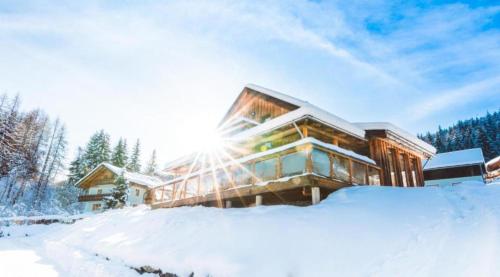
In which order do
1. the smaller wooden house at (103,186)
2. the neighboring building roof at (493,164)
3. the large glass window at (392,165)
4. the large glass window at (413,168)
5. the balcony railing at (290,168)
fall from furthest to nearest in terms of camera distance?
the smaller wooden house at (103,186) < the neighboring building roof at (493,164) < the large glass window at (413,168) < the large glass window at (392,165) < the balcony railing at (290,168)

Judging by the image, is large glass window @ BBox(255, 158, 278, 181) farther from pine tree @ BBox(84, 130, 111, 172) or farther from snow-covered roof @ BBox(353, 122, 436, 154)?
pine tree @ BBox(84, 130, 111, 172)

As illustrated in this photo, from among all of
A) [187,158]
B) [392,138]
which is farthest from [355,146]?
[187,158]

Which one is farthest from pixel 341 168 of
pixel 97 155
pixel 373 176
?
pixel 97 155

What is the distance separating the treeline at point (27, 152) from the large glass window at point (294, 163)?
111ft

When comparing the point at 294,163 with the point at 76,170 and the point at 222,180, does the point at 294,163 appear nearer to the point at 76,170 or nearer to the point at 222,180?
the point at 222,180

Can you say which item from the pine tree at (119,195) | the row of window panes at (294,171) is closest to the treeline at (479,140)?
the row of window panes at (294,171)

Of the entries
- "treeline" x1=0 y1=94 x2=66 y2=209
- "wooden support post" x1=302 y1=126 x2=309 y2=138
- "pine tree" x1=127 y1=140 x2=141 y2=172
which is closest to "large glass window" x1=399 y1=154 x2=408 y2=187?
"wooden support post" x1=302 y1=126 x2=309 y2=138

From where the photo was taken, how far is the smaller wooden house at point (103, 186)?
36.5 metres

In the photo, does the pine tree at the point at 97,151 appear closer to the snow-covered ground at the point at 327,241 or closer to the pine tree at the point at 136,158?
the pine tree at the point at 136,158

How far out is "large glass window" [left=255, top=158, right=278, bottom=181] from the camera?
11102 millimetres

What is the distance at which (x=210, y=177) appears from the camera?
13.9m

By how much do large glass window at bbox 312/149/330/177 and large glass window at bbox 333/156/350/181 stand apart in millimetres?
447

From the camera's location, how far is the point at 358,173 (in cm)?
1173

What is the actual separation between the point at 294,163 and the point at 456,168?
3055 centimetres
